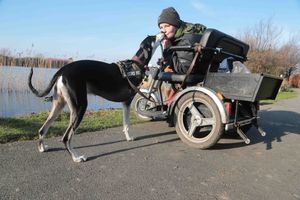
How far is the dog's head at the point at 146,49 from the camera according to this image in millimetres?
5293

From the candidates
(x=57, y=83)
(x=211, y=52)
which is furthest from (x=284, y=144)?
(x=57, y=83)

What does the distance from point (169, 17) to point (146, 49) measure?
0.74 m

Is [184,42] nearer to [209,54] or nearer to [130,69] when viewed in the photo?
[209,54]

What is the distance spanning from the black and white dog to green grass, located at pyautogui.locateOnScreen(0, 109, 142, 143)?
32.5 inches

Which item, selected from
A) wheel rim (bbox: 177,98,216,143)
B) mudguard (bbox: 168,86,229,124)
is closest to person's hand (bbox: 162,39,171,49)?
mudguard (bbox: 168,86,229,124)

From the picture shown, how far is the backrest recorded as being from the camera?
5.39 meters

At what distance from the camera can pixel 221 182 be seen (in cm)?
390

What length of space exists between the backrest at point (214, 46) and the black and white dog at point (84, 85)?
741 mm

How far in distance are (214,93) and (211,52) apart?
0.79 metres

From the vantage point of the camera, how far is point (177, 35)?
583cm

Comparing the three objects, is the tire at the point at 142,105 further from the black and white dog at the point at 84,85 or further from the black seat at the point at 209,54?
the black and white dog at the point at 84,85

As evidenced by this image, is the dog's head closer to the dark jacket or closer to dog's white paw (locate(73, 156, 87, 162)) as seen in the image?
the dark jacket

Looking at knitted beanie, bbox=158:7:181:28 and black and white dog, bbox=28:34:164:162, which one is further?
knitted beanie, bbox=158:7:181:28

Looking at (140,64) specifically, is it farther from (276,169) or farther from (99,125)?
(276,169)
